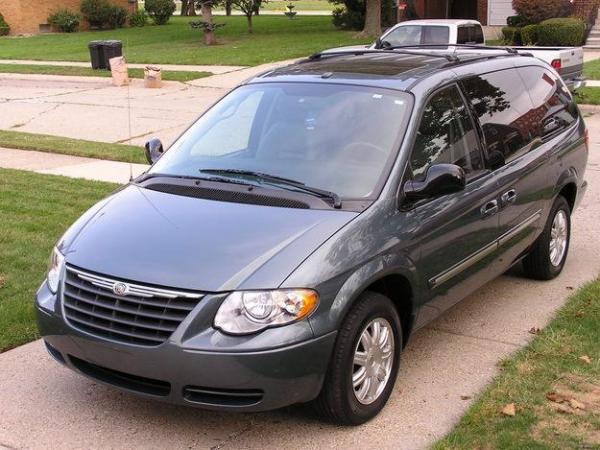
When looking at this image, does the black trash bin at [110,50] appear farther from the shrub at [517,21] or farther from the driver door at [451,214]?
the driver door at [451,214]

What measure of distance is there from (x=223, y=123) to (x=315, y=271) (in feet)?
6.10

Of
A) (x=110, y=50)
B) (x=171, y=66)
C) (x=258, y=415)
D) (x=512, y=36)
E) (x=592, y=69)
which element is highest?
(x=110, y=50)

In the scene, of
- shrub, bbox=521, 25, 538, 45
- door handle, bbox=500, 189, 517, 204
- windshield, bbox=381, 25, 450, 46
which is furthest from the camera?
shrub, bbox=521, 25, 538, 45

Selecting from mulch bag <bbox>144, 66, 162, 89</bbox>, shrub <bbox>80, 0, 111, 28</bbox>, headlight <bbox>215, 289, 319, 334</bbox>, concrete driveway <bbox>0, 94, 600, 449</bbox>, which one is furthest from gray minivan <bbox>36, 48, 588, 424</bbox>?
shrub <bbox>80, 0, 111, 28</bbox>

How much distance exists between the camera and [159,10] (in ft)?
153

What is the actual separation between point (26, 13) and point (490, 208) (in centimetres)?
4252

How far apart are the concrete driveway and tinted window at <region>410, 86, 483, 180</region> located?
3.71 ft

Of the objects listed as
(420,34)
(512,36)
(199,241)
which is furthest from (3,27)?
(199,241)

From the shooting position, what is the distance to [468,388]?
4574 mm

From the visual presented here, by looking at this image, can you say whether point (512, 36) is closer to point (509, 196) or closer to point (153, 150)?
point (509, 196)

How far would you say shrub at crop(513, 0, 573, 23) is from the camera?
27.2 m

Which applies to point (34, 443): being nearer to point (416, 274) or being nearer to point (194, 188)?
point (194, 188)

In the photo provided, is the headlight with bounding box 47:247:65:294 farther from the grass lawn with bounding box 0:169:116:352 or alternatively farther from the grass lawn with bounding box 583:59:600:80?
the grass lawn with bounding box 583:59:600:80

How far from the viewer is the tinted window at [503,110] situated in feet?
17.6
